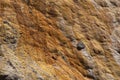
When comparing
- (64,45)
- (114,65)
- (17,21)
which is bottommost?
(114,65)

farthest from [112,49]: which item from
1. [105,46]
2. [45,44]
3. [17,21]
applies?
[17,21]

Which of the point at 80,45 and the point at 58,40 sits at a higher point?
the point at 58,40

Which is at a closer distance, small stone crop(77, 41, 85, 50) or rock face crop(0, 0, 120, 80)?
rock face crop(0, 0, 120, 80)

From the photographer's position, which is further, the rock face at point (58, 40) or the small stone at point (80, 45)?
the small stone at point (80, 45)

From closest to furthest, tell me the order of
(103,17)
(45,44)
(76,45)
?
(45,44) → (76,45) → (103,17)

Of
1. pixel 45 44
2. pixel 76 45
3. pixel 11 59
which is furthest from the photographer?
pixel 76 45

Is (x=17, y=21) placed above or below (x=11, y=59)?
above

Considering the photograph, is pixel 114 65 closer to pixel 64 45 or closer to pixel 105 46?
pixel 105 46

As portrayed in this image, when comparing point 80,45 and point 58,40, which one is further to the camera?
point 80,45
